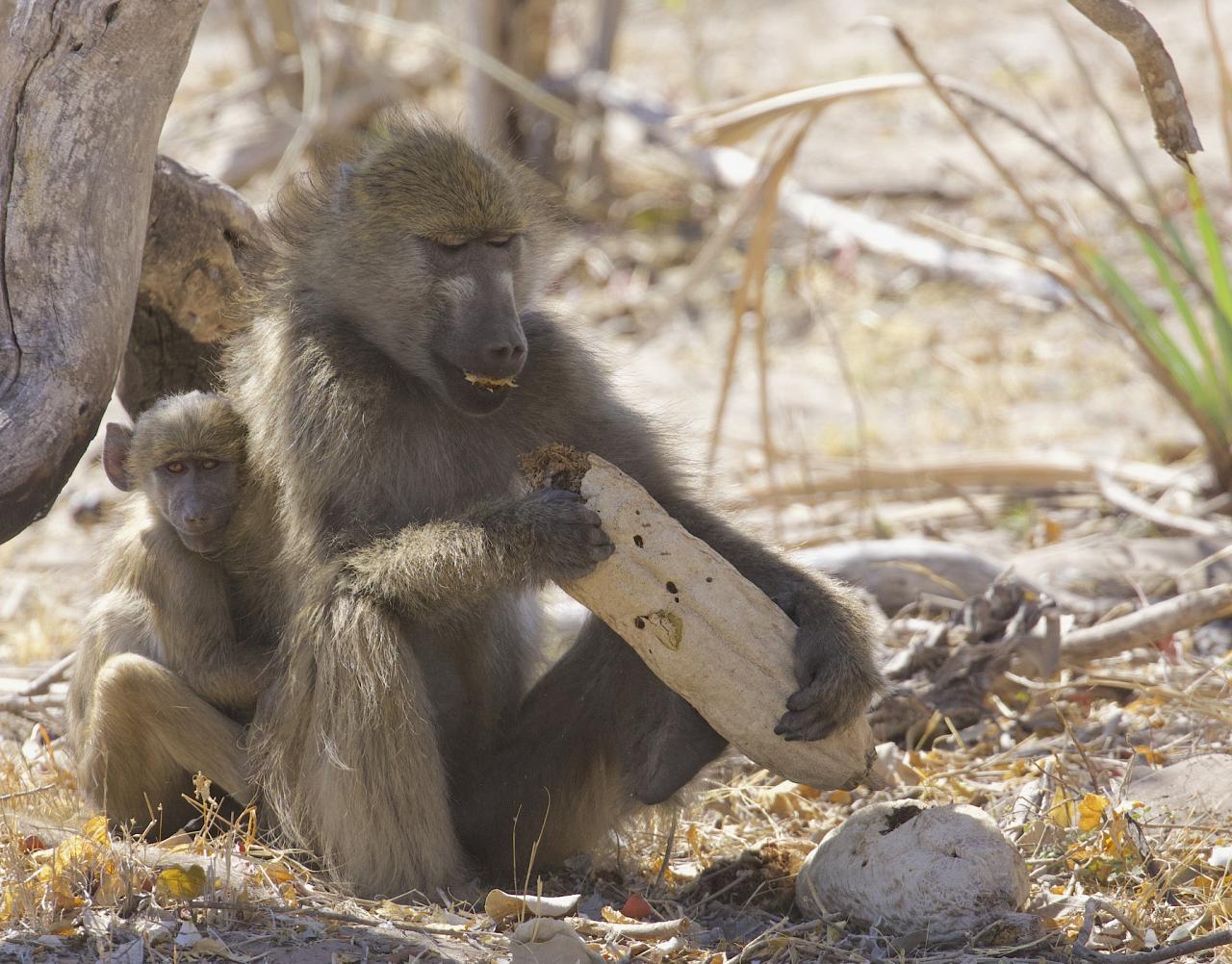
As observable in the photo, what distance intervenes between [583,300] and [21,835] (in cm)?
599

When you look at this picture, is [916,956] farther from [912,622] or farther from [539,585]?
[912,622]

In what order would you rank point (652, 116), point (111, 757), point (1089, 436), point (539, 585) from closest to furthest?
point (539, 585)
point (111, 757)
point (1089, 436)
point (652, 116)

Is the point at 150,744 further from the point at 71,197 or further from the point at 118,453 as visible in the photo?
the point at 71,197

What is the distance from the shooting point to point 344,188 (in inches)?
123

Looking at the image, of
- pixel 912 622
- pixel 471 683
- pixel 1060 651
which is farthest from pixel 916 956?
pixel 912 622

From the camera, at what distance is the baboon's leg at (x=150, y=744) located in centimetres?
290

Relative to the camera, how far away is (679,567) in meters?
2.68

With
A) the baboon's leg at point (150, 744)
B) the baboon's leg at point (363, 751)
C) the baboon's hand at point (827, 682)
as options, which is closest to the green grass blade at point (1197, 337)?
the baboon's hand at point (827, 682)

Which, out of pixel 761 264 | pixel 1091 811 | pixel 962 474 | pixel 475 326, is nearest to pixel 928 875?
pixel 1091 811

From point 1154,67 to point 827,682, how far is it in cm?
136

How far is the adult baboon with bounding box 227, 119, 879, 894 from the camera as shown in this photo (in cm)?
274

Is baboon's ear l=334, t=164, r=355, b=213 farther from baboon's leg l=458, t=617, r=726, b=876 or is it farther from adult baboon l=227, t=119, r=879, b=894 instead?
baboon's leg l=458, t=617, r=726, b=876

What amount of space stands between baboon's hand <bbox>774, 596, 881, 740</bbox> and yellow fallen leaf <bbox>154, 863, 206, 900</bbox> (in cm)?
111

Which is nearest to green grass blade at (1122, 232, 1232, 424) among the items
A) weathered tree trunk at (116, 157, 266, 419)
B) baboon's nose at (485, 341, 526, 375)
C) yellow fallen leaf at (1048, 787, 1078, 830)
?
yellow fallen leaf at (1048, 787, 1078, 830)
